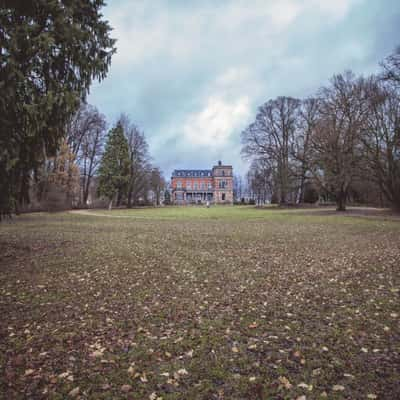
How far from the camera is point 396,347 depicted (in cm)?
341

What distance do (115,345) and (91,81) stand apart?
258 inches

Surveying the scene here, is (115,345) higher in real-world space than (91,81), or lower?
lower

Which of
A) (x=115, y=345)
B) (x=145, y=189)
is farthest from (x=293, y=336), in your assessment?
(x=145, y=189)

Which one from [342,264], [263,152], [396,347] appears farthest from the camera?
[263,152]

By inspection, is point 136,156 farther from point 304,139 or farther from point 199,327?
point 199,327

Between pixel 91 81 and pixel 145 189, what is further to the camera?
pixel 145 189

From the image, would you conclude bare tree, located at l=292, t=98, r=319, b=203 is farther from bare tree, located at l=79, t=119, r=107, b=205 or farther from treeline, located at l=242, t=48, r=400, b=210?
bare tree, located at l=79, t=119, r=107, b=205

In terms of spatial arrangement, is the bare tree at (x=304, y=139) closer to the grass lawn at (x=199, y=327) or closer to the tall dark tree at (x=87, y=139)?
the grass lawn at (x=199, y=327)

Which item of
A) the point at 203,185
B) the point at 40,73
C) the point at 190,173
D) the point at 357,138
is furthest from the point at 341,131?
the point at 190,173

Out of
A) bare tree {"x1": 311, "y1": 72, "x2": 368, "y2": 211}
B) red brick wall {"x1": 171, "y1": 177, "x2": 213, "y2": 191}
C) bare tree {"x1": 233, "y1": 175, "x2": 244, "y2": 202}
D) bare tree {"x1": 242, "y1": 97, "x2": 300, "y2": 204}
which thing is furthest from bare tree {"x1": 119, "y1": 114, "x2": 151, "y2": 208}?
bare tree {"x1": 233, "y1": 175, "x2": 244, "y2": 202}

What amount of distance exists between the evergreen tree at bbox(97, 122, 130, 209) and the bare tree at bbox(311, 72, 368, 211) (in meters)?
28.9

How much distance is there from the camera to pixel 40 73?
6504 millimetres

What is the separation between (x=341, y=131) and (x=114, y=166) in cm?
3206

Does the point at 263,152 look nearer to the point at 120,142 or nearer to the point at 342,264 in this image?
the point at 120,142
